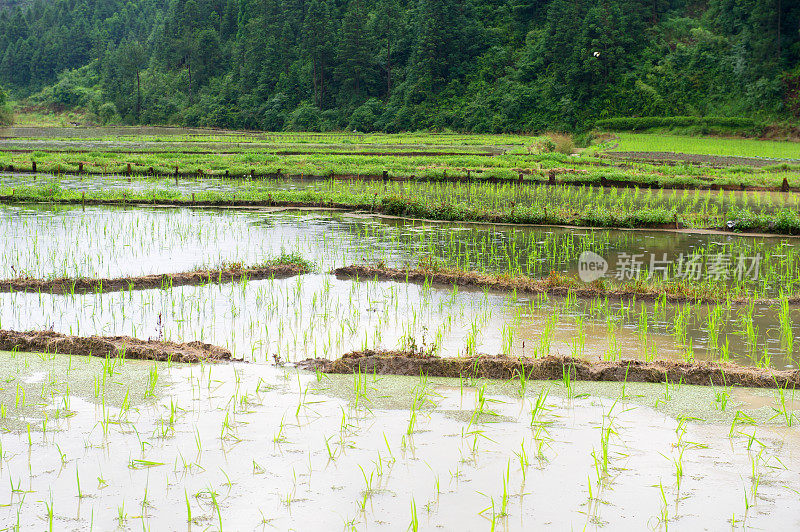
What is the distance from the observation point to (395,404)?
4926mm

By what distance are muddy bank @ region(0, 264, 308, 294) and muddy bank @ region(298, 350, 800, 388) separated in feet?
11.3

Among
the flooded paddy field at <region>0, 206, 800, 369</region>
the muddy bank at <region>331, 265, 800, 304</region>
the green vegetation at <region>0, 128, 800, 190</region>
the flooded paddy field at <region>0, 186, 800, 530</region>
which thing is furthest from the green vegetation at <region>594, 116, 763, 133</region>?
the muddy bank at <region>331, 265, 800, 304</region>

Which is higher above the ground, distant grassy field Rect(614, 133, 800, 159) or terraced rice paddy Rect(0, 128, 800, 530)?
distant grassy field Rect(614, 133, 800, 159)

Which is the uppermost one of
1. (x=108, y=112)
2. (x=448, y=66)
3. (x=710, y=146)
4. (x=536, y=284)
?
(x=448, y=66)

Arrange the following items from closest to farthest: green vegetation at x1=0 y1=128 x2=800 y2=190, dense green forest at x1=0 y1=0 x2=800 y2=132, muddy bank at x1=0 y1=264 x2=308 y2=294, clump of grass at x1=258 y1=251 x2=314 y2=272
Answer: muddy bank at x1=0 y1=264 x2=308 y2=294 → clump of grass at x1=258 y1=251 x2=314 y2=272 → green vegetation at x1=0 y1=128 x2=800 y2=190 → dense green forest at x1=0 y1=0 x2=800 y2=132

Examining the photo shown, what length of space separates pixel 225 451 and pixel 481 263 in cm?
623

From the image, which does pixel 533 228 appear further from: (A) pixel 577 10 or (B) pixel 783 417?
(A) pixel 577 10

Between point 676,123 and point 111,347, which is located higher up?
point 676,123

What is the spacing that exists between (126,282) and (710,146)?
29.9 meters

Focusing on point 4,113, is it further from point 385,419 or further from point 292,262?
point 385,419

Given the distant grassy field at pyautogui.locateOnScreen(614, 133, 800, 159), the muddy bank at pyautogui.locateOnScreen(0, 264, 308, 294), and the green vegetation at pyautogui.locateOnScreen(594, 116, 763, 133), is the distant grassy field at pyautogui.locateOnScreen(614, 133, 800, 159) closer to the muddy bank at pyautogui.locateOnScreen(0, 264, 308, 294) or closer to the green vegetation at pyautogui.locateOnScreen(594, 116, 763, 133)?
the green vegetation at pyautogui.locateOnScreen(594, 116, 763, 133)

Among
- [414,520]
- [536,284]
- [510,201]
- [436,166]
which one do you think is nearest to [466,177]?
[436,166]

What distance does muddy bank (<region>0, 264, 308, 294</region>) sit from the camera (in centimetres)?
830

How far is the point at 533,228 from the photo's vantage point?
1315 cm
